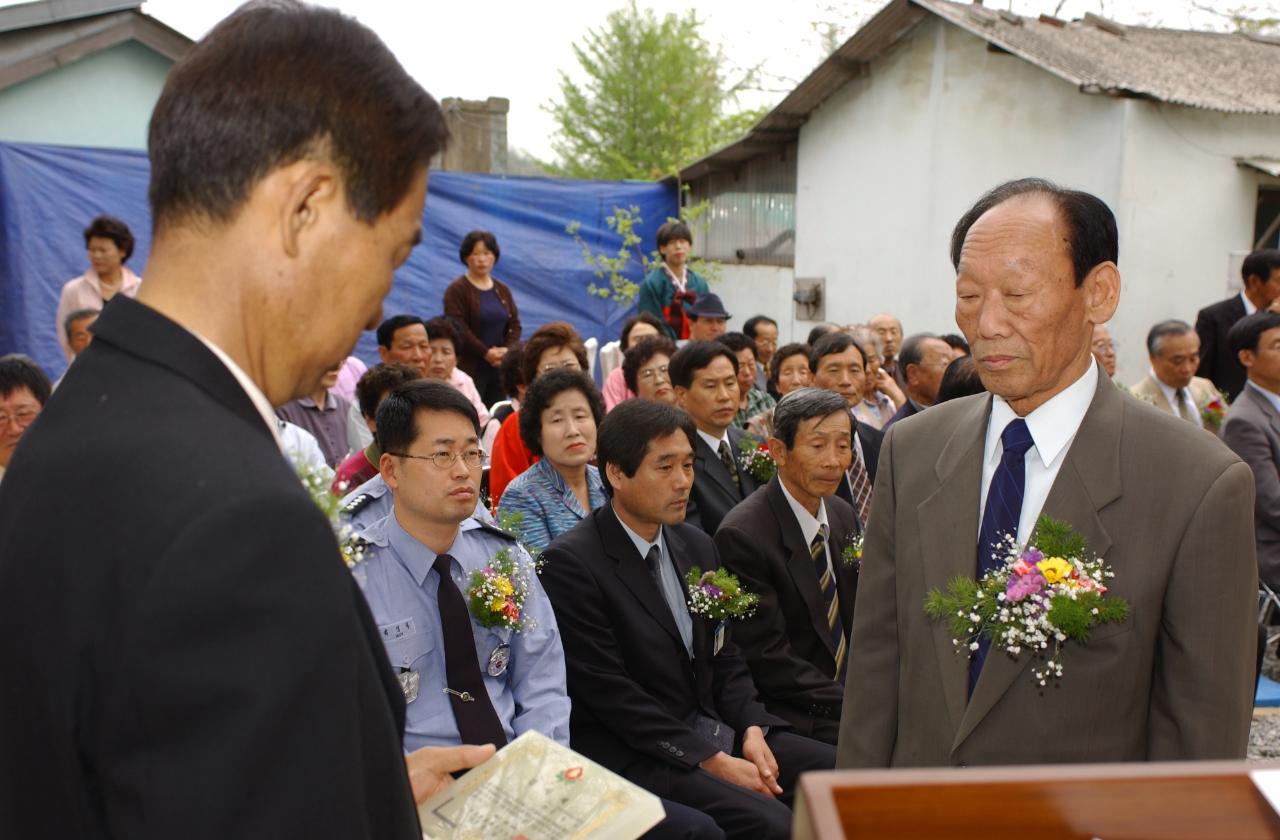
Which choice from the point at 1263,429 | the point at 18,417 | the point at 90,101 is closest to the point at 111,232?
the point at 18,417

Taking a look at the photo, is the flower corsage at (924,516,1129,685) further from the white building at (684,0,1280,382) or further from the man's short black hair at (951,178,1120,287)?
the white building at (684,0,1280,382)

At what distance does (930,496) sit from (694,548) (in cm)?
186

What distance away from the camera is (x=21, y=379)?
4090mm

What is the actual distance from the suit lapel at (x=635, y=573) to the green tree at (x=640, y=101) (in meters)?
20.8

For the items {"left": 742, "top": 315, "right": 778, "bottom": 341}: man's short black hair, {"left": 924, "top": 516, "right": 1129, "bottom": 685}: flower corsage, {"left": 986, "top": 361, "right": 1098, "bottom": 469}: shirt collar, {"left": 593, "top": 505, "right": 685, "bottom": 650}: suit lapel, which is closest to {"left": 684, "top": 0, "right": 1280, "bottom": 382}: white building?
{"left": 742, "top": 315, "right": 778, "bottom": 341}: man's short black hair

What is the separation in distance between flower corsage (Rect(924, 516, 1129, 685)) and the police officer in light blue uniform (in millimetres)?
1541

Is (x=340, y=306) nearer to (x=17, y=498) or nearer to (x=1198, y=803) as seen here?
(x=17, y=498)

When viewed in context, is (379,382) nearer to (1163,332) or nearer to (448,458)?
(448,458)

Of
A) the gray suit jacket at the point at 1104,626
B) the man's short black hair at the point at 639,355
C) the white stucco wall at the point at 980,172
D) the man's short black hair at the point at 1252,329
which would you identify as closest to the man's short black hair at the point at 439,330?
the man's short black hair at the point at 639,355

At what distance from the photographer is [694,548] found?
367 cm

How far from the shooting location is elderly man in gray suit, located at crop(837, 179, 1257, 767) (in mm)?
1592

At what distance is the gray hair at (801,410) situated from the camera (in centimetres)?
395

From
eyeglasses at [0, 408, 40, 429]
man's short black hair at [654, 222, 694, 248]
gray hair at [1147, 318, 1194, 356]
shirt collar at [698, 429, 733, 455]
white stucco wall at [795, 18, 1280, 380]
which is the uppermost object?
white stucco wall at [795, 18, 1280, 380]

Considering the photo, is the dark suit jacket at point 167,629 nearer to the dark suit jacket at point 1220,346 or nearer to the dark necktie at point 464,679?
the dark necktie at point 464,679
